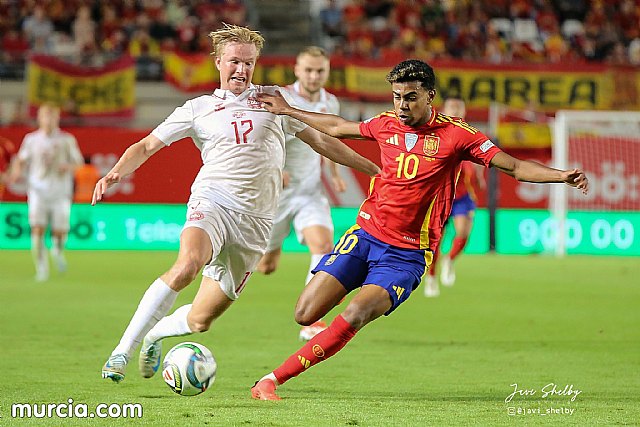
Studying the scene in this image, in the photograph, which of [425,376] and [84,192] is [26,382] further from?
[84,192]

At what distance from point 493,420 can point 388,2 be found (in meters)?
23.0

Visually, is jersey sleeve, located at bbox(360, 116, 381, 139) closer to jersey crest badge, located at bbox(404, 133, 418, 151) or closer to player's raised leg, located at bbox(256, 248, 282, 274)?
jersey crest badge, located at bbox(404, 133, 418, 151)

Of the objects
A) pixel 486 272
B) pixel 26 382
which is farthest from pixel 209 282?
pixel 486 272

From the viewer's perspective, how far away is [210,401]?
6613 millimetres

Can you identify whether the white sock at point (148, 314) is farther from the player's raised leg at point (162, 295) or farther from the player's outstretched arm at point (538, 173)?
the player's outstretched arm at point (538, 173)

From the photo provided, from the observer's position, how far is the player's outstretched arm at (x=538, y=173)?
20.5 ft

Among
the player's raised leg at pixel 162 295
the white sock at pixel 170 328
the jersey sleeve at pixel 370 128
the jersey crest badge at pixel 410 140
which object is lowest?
the white sock at pixel 170 328

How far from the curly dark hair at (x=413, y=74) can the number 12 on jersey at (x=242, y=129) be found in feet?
3.14

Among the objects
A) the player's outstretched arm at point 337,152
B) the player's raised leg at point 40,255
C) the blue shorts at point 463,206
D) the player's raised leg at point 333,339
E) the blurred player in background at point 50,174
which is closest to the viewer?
the player's raised leg at point 333,339

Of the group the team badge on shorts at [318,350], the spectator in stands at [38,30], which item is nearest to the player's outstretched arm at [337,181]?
the team badge on shorts at [318,350]

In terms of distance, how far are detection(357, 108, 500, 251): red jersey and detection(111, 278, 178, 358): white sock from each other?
1.27m

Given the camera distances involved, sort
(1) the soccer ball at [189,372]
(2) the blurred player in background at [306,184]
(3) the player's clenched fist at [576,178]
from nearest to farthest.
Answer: (3) the player's clenched fist at [576,178] → (1) the soccer ball at [189,372] → (2) the blurred player in background at [306,184]

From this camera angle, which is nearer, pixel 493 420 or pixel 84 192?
pixel 493 420

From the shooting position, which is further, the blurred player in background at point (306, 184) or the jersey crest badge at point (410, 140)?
the blurred player in background at point (306, 184)
